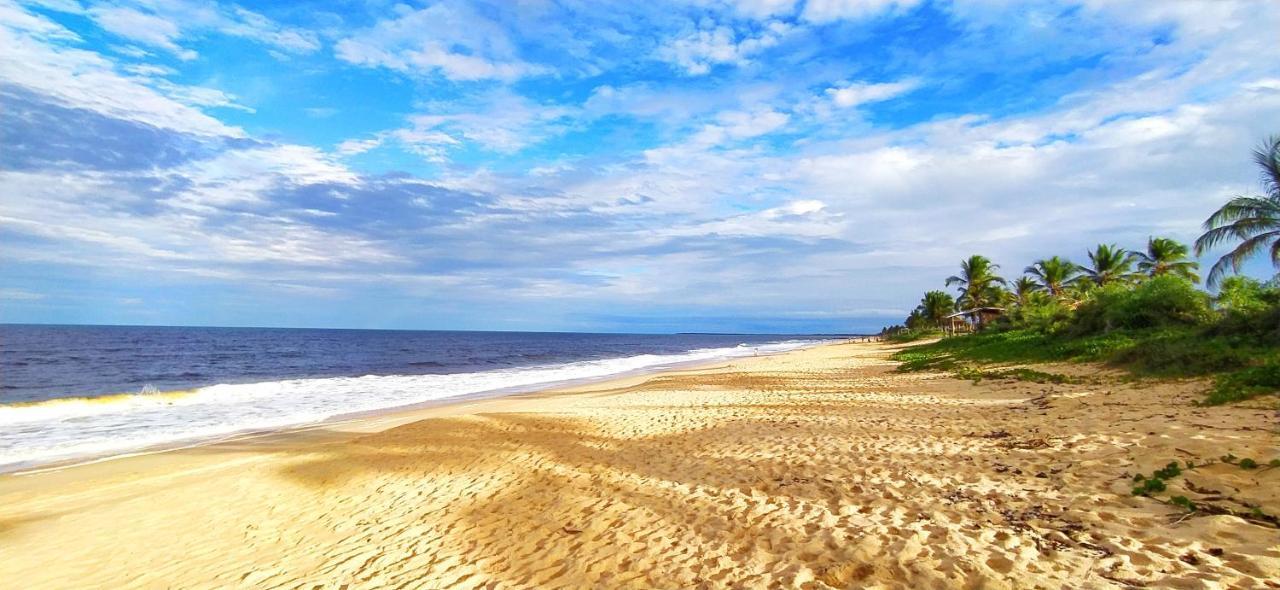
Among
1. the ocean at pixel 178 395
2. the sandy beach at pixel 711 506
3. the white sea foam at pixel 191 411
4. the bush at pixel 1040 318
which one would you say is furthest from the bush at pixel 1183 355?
the white sea foam at pixel 191 411

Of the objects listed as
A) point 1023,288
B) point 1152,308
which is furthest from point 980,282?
point 1152,308

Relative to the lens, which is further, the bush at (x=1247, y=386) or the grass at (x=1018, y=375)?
the grass at (x=1018, y=375)

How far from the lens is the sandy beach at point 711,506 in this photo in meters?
4.76

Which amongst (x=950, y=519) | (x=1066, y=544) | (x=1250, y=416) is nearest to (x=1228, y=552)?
(x=1066, y=544)

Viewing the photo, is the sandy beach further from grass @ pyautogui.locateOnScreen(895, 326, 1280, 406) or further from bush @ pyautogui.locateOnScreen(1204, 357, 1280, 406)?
grass @ pyautogui.locateOnScreen(895, 326, 1280, 406)

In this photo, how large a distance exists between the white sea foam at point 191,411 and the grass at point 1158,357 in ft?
67.3

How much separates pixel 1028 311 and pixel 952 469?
32.8 m

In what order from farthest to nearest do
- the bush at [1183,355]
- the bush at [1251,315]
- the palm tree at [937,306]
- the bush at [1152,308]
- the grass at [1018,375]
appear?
the palm tree at [937,306]
the bush at [1152,308]
the grass at [1018,375]
the bush at [1251,315]
the bush at [1183,355]

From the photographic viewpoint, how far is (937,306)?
7081 cm

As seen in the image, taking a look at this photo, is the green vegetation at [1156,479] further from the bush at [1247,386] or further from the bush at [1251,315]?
the bush at [1251,315]

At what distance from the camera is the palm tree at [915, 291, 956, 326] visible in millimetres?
69188

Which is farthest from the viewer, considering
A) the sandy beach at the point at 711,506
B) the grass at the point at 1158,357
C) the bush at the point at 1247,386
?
the grass at the point at 1158,357

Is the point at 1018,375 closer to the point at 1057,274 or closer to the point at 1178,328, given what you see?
the point at 1178,328

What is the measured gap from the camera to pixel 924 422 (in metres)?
11.3
